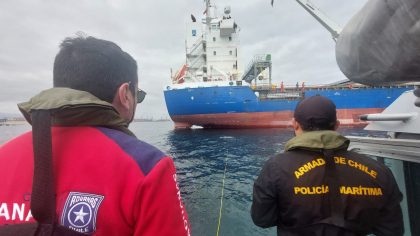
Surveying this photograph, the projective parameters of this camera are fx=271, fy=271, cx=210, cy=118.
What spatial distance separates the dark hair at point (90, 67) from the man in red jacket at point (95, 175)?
112mm

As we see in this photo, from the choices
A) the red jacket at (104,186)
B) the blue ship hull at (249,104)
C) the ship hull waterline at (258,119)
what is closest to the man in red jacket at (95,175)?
the red jacket at (104,186)

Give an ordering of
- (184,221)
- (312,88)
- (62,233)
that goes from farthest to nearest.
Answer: (312,88) < (184,221) < (62,233)

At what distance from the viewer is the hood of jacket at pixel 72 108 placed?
82 cm

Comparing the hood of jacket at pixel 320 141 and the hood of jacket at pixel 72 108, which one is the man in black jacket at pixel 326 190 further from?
the hood of jacket at pixel 72 108

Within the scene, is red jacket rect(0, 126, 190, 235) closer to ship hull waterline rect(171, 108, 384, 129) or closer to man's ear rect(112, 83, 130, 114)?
man's ear rect(112, 83, 130, 114)

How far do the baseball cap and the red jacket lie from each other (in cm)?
114

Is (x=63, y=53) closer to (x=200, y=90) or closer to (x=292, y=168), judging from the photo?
(x=292, y=168)

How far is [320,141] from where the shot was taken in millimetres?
1592

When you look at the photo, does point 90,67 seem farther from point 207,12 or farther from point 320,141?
point 207,12

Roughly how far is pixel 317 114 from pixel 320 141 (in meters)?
0.19

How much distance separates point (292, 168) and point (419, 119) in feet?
3.11

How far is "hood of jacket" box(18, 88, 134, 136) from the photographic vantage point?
0.82 meters

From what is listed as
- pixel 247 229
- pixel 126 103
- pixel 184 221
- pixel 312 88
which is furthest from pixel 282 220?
pixel 312 88

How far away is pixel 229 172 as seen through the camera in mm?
8969
